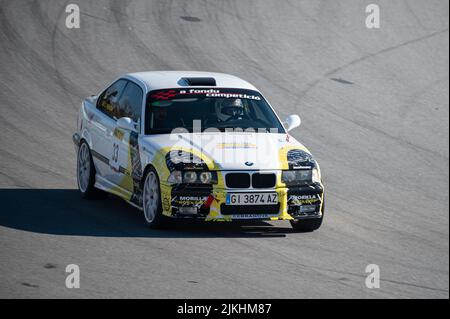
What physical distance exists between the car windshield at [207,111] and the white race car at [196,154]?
11 millimetres

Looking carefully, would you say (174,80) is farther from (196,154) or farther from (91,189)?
(196,154)

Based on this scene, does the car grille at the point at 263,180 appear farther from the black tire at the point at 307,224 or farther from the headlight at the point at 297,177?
the black tire at the point at 307,224

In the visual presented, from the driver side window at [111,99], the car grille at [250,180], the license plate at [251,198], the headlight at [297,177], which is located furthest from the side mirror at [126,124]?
the headlight at [297,177]

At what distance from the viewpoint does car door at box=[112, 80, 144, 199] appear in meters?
12.6

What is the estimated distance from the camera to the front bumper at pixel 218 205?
38.5 ft

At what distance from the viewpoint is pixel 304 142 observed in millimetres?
17281

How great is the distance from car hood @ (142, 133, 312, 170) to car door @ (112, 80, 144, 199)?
11.1 inches

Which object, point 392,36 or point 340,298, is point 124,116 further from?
point 392,36

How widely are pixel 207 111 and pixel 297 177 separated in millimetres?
1515

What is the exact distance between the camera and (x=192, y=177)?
11.8 metres

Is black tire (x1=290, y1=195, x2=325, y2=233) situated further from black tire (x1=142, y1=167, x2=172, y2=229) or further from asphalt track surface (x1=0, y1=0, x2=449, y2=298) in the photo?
black tire (x1=142, y1=167, x2=172, y2=229)

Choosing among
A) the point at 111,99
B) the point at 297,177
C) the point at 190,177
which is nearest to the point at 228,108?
the point at 297,177

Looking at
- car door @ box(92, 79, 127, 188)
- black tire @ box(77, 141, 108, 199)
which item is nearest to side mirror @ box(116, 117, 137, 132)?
car door @ box(92, 79, 127, 188)
